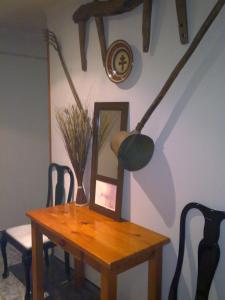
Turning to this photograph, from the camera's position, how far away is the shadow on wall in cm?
162

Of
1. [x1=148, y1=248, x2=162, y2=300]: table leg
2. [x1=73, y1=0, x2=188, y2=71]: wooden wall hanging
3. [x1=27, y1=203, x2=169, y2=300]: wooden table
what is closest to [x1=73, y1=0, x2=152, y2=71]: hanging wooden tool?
[x1=73, y1=0, x2=188, y2=71]: wooden wall hanging

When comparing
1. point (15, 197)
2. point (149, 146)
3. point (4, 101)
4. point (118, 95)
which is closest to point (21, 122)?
point (4, 101)

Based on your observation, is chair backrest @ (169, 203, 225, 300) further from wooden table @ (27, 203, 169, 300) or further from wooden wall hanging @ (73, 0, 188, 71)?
wooden wall hanging @ (73, 0, 188, 71)

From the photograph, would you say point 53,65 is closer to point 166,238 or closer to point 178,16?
point 178,16

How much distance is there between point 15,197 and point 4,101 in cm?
111

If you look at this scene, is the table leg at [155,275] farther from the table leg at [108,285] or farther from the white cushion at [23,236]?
the white cushion at [23,236]

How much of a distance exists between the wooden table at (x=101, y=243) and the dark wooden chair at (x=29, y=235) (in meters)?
0.12

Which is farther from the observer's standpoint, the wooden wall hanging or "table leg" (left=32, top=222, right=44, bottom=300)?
"table leg" (left=32, top=222, right=44, bottom=300)

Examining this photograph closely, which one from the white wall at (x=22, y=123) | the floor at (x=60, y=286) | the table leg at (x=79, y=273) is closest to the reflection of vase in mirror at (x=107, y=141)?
the table leg at (x=79, y=273)

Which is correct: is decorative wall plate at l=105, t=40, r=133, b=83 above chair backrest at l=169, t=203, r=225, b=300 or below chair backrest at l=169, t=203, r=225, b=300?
above

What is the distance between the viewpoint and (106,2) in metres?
1.93

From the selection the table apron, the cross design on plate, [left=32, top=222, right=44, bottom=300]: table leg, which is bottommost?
[left=32, top=222, right=44, bottom=300]: table leg

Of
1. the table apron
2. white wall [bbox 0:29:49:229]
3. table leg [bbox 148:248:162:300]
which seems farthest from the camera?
white wall [bbox 0:29:49:229]

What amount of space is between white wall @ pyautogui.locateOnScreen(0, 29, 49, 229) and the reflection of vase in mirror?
1.65 m
